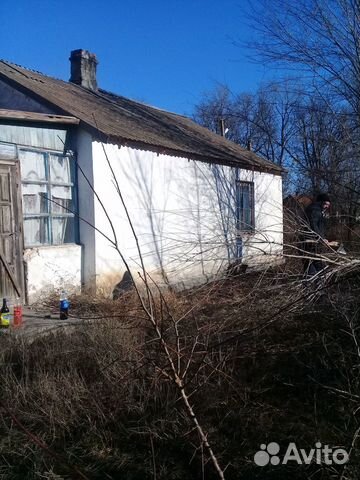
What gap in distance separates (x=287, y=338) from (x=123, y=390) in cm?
187

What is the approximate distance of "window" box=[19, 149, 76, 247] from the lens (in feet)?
24.8

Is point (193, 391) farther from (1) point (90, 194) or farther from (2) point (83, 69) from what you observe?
(2) point (83, 69)

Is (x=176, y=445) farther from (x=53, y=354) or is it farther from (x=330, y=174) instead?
(x=330, y=174)

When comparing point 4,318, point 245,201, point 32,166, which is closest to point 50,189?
point 32,166

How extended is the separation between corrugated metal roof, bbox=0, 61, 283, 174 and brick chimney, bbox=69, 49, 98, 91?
0.35 meters

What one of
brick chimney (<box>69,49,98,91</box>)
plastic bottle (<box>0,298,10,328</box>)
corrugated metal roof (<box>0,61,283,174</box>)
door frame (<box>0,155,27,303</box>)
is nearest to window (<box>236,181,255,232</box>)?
corrugated metal roof (<box>0,61,283,174</box>)

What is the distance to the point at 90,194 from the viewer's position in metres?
8.11

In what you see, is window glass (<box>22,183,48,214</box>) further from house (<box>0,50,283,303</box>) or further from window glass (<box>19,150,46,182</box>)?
window glass (<box>19,150,46,182</box>)

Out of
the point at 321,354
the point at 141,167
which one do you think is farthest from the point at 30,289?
the point at 321,354

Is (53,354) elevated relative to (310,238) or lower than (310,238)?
lower

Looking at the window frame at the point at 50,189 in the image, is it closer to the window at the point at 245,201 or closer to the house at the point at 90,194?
the house at the point at 90,194

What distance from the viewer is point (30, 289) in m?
7.46

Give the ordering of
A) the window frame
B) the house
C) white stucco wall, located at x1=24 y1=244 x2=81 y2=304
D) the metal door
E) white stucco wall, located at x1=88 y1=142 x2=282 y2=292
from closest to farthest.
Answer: the metal door < the house < white stucco wall, located at x1=24 y1=244 x2=81 y2=304 < the window frame < white stucco wall, located at x1=88 y1=142 x2=282 y2=292

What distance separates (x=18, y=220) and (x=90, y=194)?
4.32 ft
